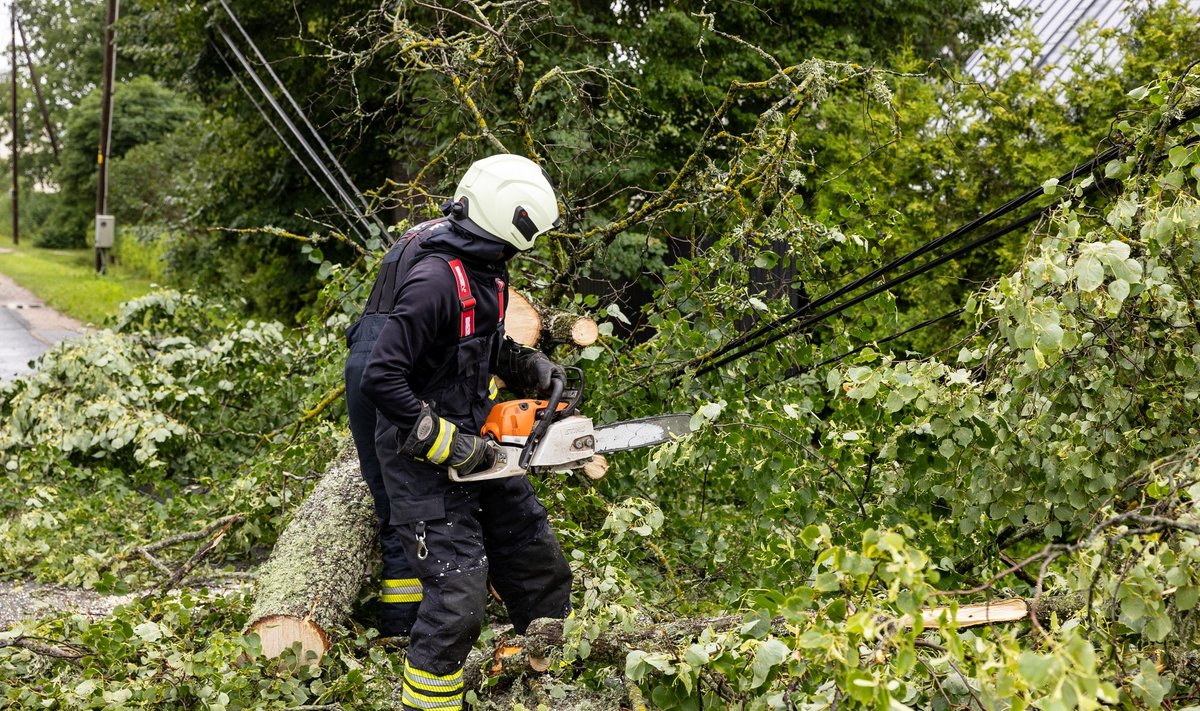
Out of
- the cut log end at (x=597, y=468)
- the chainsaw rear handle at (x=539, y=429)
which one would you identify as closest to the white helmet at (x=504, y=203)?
the chainsaw rear handle at (x=539, y=429)

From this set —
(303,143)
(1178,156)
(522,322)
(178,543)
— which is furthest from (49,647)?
(303,143)

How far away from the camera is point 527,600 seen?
3.36 meters

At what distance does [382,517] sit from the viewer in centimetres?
352

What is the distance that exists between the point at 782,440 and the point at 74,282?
1890cm

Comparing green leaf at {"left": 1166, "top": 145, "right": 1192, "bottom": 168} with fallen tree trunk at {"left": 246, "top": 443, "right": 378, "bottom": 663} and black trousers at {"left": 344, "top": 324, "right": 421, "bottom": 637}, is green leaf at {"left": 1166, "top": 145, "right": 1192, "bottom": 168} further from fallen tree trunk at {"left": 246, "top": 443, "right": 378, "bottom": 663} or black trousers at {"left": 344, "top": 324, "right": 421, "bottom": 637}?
fallen tree trunk at {"left": 246, "top": 443, "right": 378, "bottom": 663}

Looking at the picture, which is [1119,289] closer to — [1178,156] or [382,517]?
[1178,156]

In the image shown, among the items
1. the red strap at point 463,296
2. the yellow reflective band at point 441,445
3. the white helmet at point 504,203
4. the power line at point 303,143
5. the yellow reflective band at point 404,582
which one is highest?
the power line at point 303,143

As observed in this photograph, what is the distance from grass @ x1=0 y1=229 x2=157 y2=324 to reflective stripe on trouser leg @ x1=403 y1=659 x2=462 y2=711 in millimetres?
9500

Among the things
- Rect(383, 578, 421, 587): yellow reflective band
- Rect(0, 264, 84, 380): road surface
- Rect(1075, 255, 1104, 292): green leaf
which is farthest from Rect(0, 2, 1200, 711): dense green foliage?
Rect(0, 264, 84, 380): road surface

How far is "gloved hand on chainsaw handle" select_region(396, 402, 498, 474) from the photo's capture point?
2871 millimetres

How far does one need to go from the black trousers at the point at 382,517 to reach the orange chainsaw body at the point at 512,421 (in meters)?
0.45

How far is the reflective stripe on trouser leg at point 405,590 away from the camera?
3561mm

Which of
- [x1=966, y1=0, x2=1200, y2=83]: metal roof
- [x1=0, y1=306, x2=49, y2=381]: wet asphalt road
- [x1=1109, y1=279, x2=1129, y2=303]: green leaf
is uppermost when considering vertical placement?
[x1=966, y1=0, x2=1200, y2=83]: metal roof

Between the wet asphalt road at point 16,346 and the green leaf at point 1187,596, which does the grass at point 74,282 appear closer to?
the wet asphalt road at point 16,346
